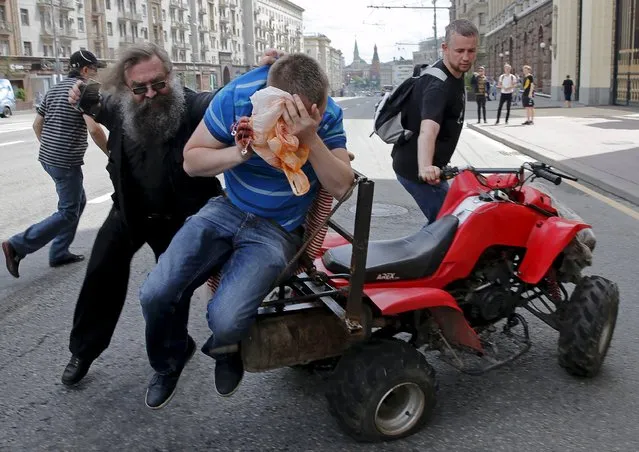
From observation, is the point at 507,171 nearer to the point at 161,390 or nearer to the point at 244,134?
the point at 244,134

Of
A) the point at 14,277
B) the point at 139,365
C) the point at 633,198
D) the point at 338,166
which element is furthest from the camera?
the point at 633,198

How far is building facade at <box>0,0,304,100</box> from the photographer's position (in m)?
65.2

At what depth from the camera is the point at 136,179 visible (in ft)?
11.6

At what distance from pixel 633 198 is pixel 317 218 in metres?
7.32

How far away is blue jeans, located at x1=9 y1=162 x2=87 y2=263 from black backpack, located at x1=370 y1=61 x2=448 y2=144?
2.93m

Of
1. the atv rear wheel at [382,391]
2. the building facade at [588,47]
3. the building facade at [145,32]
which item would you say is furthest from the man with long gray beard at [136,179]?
the building facade at [588,47]

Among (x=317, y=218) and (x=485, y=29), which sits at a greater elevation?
(x=485, y=29)

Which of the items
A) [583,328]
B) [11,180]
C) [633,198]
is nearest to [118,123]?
[583,328]

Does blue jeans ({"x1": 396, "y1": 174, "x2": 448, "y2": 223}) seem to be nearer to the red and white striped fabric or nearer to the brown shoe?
the red and white striped fabric

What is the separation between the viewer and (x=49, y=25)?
7119 cm

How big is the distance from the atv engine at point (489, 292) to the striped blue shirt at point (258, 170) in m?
0.96

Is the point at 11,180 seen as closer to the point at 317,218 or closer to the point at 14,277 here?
the point at 14,277

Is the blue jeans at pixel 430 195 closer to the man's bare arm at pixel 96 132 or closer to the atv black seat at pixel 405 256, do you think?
the atv black seat at pixel 405 256

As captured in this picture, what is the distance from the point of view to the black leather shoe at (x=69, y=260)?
625 cm
